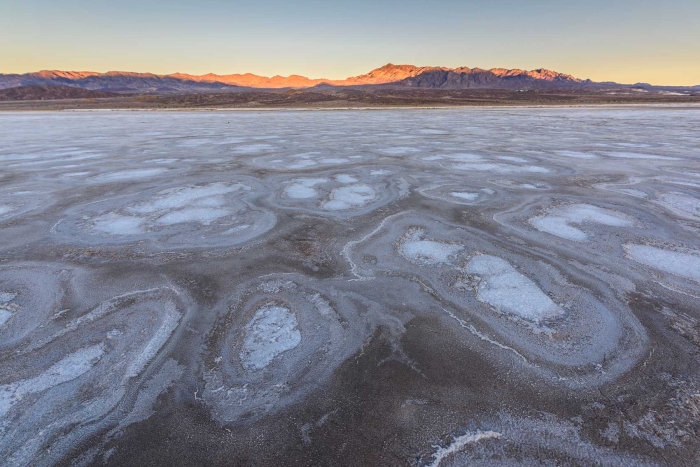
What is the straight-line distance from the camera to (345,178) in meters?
5.71

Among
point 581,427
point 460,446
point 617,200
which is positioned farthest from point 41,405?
point 617,200

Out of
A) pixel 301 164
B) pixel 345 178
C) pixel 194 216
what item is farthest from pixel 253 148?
pixel 194 216

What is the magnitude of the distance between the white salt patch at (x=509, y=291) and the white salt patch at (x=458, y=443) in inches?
38.5

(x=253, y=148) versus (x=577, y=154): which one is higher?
(x=577, y=154)

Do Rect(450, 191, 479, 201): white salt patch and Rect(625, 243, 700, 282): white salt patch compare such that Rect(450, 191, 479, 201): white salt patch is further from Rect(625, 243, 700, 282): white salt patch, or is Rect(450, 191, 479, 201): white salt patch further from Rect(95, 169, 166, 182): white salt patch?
Rect(95, 169, 166, 182): white salt patch

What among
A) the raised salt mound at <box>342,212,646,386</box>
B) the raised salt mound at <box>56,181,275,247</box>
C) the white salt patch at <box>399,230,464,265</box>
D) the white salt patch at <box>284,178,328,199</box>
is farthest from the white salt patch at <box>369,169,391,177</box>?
the white salt patch at <box>399,230,464,265</box>

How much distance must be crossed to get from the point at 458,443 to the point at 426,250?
6.15ft

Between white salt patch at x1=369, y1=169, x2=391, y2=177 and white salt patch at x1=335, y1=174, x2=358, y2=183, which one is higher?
white salt patch at x1=369, y1=169, x2=391, y2=177

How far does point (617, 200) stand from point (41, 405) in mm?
5764

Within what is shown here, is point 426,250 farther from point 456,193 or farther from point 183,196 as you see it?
point 183,196

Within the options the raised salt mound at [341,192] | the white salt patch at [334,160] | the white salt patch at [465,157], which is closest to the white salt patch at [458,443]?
the raised salt mound at [341,192]

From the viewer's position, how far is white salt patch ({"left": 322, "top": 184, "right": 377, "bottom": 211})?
14.3ft

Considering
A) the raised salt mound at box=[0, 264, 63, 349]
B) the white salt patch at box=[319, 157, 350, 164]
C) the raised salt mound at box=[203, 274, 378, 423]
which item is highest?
the white salt patch at box=[319, 157, 350, 164]

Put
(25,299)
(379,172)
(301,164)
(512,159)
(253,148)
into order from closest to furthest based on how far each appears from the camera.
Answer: (25,299) < (379,172) < (301,164) < (512,159) < (253,148)
